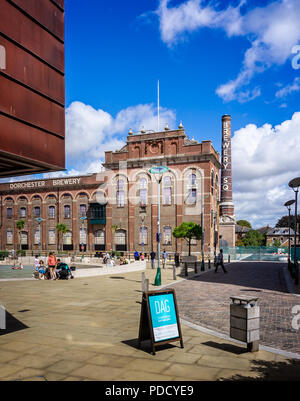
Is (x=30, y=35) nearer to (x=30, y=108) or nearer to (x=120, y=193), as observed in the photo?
(x=30, y=108)

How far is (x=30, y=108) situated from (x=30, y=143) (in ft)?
2.82

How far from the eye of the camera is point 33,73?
28.5 feet

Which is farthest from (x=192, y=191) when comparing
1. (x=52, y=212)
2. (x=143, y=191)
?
(x=52, y=212)

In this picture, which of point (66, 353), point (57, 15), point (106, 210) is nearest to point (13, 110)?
point (57, 15)

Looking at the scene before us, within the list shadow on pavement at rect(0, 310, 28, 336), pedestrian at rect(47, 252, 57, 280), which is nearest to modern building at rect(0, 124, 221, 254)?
pedestrian at rect(47, 252, 57, 280)

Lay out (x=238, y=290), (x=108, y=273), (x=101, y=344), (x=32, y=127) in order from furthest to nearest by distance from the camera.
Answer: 1. (x=108, y=273)
2. (x=238, y=290)
3. (x=32, y=127)
4. (x=101, y=344)

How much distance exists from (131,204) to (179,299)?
111ft

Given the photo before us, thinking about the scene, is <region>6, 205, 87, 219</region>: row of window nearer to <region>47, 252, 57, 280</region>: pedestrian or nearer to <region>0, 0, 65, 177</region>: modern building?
<region>47, 252, 57, 280</region>: pedestrian

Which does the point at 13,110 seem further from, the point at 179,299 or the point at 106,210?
the point at 106,210

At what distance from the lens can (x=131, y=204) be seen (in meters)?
47.6

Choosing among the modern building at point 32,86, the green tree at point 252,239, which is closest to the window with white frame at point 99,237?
the modern building at point 32,86

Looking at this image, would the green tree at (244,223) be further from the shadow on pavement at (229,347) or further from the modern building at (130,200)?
the shadow on pavement at (229,347)

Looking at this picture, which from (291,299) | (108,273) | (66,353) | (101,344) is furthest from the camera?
(108,273)

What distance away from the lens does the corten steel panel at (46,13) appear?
8508 mm
